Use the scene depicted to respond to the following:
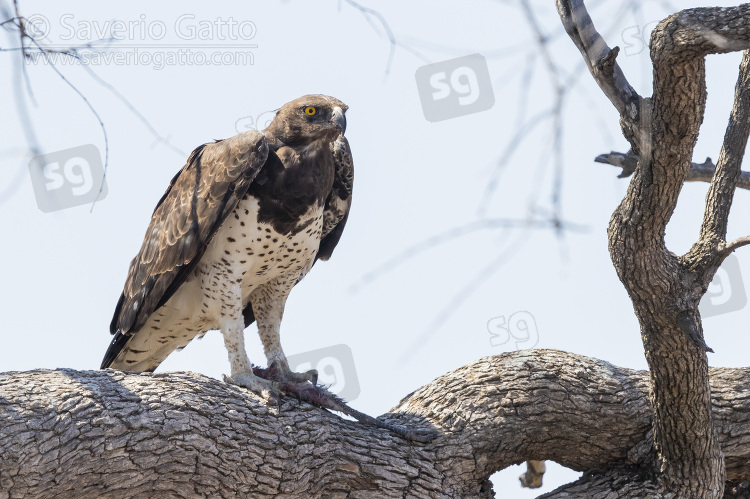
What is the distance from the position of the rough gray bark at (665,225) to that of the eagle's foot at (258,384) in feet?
5.43

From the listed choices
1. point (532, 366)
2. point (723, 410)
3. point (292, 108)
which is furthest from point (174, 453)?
point (723, 410)

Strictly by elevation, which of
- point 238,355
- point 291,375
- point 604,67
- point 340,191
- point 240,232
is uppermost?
point 604,67

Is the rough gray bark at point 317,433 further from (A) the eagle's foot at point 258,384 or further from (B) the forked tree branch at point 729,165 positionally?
(B) the forked tree branch at point 729,165

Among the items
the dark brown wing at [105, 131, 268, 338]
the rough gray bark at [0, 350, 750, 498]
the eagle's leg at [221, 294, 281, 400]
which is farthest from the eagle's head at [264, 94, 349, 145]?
the rough gray bark at [0, 350, 750, 498]

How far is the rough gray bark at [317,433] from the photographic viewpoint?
11.9 ft

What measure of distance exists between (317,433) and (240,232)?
147cm

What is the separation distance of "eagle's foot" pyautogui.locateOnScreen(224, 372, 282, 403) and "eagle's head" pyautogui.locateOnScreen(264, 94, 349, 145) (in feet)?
4.93

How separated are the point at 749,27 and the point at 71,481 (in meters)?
3.25

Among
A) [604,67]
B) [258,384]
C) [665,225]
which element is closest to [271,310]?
[258,384]

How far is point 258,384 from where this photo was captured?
15.1ft

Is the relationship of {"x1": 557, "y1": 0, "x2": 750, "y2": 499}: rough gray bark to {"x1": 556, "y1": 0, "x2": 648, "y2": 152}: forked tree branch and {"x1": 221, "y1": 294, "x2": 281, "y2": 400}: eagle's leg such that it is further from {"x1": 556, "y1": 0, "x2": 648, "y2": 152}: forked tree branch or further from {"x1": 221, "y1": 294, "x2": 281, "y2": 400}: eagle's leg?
{"x1": 221, "y1": 294, "x2": 281, "y2": 400}: eagle's leg

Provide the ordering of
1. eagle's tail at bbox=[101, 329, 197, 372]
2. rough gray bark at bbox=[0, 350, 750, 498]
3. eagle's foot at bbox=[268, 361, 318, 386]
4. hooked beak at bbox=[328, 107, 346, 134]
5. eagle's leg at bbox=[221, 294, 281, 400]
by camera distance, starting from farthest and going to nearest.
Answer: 1. eagle's tail at bbox=[101, 329, 197, 372]
2. hooked beak at bbox=[328, 107, 346, 134]
3. eagle's foot at bbox=[268, 361, 318, 386]
4. eagle's leg at bbox=[221, 294, 281, 400]
5. rough gray bark at bbox=[0, 350, 750, 498]

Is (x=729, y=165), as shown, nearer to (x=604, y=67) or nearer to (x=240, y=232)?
(x=604, y=67)

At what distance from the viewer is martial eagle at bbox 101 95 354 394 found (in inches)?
203
